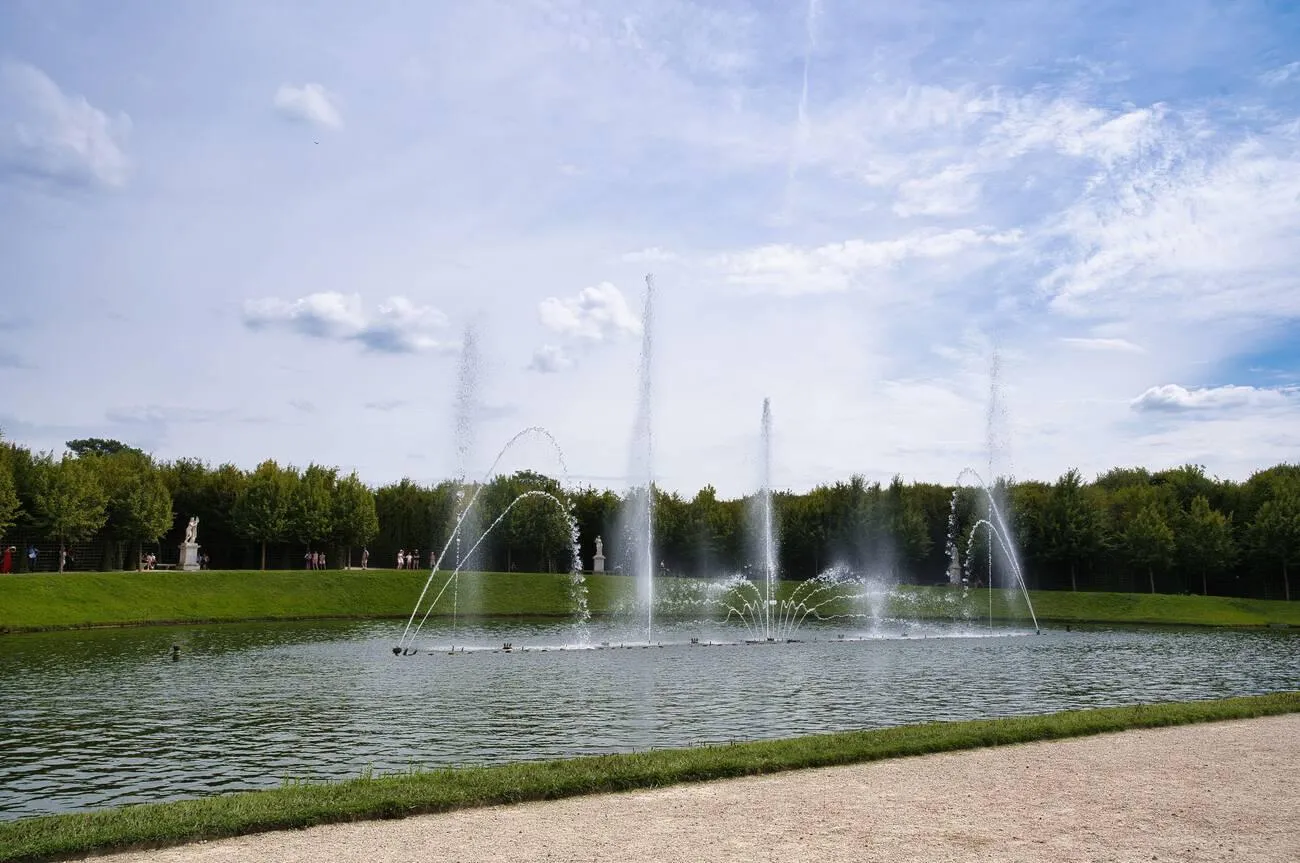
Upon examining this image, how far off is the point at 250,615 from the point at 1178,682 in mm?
48856

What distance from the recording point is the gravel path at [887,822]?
457 inches

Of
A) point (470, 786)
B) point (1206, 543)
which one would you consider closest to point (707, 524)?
point (1206, 543)

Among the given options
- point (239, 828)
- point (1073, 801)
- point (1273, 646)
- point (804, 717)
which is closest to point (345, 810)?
point (239, 828)

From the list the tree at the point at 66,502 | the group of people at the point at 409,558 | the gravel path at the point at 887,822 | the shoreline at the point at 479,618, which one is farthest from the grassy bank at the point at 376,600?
the gravel path at the point at 887,822

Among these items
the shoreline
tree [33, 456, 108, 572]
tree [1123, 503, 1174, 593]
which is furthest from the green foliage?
tree [1123, 503, 1174, 593]

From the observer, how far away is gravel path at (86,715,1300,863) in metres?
11.6

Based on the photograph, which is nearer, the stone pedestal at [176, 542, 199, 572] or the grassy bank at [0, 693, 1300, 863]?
the grassy bank at [0, 693, 1300, 863]

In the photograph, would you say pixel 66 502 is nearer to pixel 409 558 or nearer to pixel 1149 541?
pixel 409 558

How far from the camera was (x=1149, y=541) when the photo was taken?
86.5 m

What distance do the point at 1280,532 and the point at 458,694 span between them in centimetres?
7746

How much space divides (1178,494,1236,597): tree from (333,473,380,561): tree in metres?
68.5

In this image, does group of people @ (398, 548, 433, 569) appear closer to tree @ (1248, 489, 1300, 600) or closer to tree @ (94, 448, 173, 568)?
tree @ (94, 448, 173, 568)

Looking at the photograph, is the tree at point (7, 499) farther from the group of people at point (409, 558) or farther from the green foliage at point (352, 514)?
the group of people at point (409, 558)

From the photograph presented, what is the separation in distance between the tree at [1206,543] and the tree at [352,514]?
6853cm
